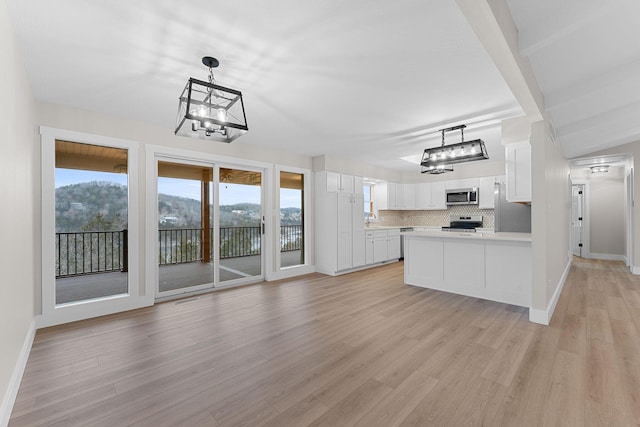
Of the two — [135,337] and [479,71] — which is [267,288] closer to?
[135,337]

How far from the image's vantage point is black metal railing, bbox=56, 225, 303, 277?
4180 millimetres

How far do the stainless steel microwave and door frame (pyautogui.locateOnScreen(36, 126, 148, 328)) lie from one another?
661 cm

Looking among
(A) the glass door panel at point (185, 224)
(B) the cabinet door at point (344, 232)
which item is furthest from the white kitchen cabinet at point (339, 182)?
(A) the glass door panel at point (185, 224)

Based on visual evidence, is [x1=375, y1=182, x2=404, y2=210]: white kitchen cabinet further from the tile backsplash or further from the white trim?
the white trim

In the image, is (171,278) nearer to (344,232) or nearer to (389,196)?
(344,232)

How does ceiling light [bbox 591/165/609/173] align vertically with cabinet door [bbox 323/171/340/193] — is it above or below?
above

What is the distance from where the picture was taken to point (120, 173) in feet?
12.0

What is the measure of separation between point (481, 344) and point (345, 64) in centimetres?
275

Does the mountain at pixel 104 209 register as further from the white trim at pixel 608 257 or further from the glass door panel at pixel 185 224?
the white trim at pixel 608 257

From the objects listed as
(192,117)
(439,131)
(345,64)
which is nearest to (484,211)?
(439,131)

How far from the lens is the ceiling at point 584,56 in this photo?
5.99ft

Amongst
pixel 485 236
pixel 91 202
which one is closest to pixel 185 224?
pixel 91 202

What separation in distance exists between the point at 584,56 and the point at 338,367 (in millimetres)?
3242

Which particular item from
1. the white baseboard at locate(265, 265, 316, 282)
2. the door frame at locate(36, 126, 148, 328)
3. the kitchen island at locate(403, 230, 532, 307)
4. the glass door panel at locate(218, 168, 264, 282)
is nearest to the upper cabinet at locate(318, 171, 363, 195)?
the glass door panel at locate(218, 168, 264, 282)
